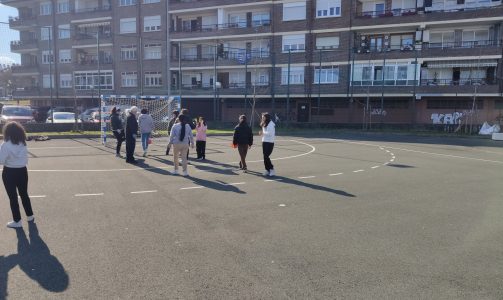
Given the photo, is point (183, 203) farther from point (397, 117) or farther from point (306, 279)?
point (397, 117)

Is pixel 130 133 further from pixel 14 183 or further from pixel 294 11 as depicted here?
pixel 294 11

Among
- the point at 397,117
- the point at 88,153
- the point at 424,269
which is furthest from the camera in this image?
the point at 397,117

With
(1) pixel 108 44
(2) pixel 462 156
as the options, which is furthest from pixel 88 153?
(1) pixel 108 44

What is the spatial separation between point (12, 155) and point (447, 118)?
37593mm

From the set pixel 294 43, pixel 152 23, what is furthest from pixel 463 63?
pixel 152 23

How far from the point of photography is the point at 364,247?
18.5 feet

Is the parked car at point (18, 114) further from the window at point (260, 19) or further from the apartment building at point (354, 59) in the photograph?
the window at point (260, 19)

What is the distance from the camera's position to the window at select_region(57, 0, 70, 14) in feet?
174

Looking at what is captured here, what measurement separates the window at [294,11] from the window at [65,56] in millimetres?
29589

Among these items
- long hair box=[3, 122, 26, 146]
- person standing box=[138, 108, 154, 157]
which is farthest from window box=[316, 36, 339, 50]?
long hair box=[3, 122, 26, 146]

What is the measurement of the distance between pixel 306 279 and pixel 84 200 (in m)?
5.35

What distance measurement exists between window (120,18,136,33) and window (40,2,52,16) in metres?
12.1

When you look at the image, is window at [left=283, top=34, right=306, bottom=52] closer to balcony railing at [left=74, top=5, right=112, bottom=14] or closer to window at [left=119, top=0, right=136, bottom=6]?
window at [left=119, top=0, right=136, bottom=6]

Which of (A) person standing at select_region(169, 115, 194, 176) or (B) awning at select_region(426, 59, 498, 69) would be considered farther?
(B) awning at select_region(426, 59, 498, 69)
